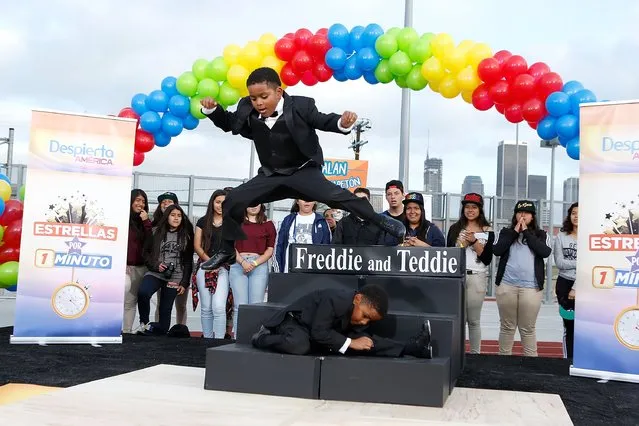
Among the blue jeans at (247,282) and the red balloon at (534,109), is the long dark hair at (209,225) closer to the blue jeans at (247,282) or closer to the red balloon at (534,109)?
the blue jeans at (247,282)

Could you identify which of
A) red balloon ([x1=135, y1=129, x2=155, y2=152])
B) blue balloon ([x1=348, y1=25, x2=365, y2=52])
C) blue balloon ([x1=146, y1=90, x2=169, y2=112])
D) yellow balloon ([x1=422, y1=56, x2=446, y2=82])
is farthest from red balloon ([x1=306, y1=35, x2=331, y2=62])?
red balloon ([x1=135, y1=129, x2=155, y2=152])

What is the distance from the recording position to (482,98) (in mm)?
6363

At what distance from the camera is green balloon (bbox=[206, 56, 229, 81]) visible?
6793 millimetres

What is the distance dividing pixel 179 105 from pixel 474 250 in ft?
11.3

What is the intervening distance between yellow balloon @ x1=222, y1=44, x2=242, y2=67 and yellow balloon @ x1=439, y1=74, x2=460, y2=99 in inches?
84.2

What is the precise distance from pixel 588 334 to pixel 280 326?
2.68m

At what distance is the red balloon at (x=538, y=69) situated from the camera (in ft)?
19.8

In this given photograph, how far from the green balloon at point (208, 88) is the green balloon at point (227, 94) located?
6 cm

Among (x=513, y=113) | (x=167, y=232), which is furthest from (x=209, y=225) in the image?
(x=513, y=113)

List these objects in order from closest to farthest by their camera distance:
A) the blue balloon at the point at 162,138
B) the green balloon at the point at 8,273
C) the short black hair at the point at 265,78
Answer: the short black hair at the point at 265,78 → the green balloon at the point at 8,273 → the blue balloon at the point at 162,138

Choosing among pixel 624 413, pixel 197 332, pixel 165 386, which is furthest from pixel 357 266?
pixel 197 332

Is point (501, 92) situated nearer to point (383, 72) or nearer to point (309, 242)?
point (383, 72)

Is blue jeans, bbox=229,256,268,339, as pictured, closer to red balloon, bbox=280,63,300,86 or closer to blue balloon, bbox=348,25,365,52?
red balloon, bbox=280,63,300,86

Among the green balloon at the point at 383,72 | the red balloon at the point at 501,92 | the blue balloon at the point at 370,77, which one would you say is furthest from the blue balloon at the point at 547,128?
the blue balloon at the point at 370,77
